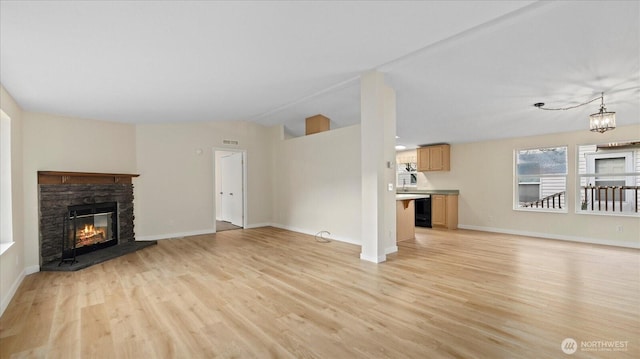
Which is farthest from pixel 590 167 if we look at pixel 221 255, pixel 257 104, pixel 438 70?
pixel 221 255

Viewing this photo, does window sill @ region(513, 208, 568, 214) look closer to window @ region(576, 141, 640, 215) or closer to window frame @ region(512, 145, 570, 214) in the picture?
window frame @ region(512, 145, 570, 214)

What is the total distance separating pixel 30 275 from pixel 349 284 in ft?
13.7

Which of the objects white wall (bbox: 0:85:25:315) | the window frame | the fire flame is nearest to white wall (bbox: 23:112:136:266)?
white wall (bbox: 0:85:25:315)

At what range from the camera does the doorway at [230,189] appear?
722 cm

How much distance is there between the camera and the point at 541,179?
625cm

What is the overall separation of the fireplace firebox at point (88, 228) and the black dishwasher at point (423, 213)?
22.3ft

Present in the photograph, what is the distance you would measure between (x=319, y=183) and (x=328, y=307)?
3597 mm

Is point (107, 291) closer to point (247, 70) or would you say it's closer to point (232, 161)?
point (247, 70)

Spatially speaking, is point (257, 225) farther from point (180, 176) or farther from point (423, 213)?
point (423, 213)

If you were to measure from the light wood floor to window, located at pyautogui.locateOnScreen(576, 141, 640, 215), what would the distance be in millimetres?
1264

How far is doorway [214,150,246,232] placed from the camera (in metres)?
7.22

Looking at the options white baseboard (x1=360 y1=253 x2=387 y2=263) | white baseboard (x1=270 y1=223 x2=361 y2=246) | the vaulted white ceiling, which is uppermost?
the vaulted white ceiling

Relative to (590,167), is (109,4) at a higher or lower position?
higher

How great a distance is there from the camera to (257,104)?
528 centimetres
